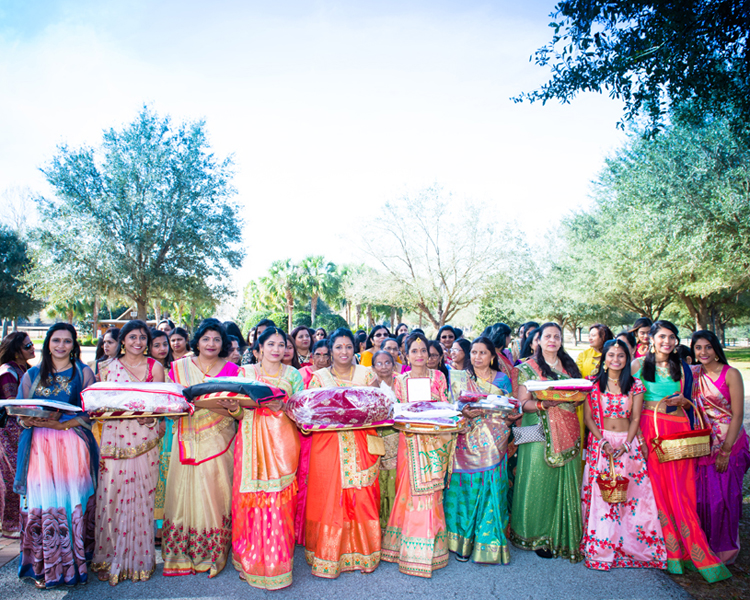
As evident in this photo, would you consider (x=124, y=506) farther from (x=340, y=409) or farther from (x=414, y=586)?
(x=414, y=586)

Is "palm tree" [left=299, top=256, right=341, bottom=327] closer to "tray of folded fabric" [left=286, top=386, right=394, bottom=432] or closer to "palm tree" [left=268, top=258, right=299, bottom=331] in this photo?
"palm tree" [left=268, top=258, right=299, bottom=331]

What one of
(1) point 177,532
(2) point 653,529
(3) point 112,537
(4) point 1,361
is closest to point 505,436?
(2) point 653,529

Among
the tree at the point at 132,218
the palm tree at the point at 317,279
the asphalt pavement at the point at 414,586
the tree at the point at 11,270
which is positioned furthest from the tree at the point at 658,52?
the palm tree at the point at 317,279

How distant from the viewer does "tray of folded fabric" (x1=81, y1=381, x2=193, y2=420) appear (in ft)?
11.1

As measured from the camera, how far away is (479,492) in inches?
163

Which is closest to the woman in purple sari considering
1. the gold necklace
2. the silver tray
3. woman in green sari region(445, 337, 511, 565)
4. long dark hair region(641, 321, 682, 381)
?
long dark hair region(641, 321, 682, 381)

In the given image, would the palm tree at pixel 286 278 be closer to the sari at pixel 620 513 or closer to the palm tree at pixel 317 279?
the palm tree at pixel 317 279

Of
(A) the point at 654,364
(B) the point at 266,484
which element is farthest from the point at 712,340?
(B) the point at 266,484

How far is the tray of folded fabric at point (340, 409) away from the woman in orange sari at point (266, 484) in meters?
0.28

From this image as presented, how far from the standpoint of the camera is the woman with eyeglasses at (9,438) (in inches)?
183

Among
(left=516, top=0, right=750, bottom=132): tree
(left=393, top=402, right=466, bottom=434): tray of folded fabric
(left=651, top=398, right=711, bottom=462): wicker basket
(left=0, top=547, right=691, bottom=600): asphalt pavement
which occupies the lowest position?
(left=0, top=547, right=691, bottom=600): asphalt pavement

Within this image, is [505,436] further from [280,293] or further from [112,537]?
[280,293]

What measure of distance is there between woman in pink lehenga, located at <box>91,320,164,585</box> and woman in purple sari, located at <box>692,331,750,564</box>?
481 cm

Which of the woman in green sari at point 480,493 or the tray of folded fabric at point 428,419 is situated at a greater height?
the tray of folded fabric at point 428,419
